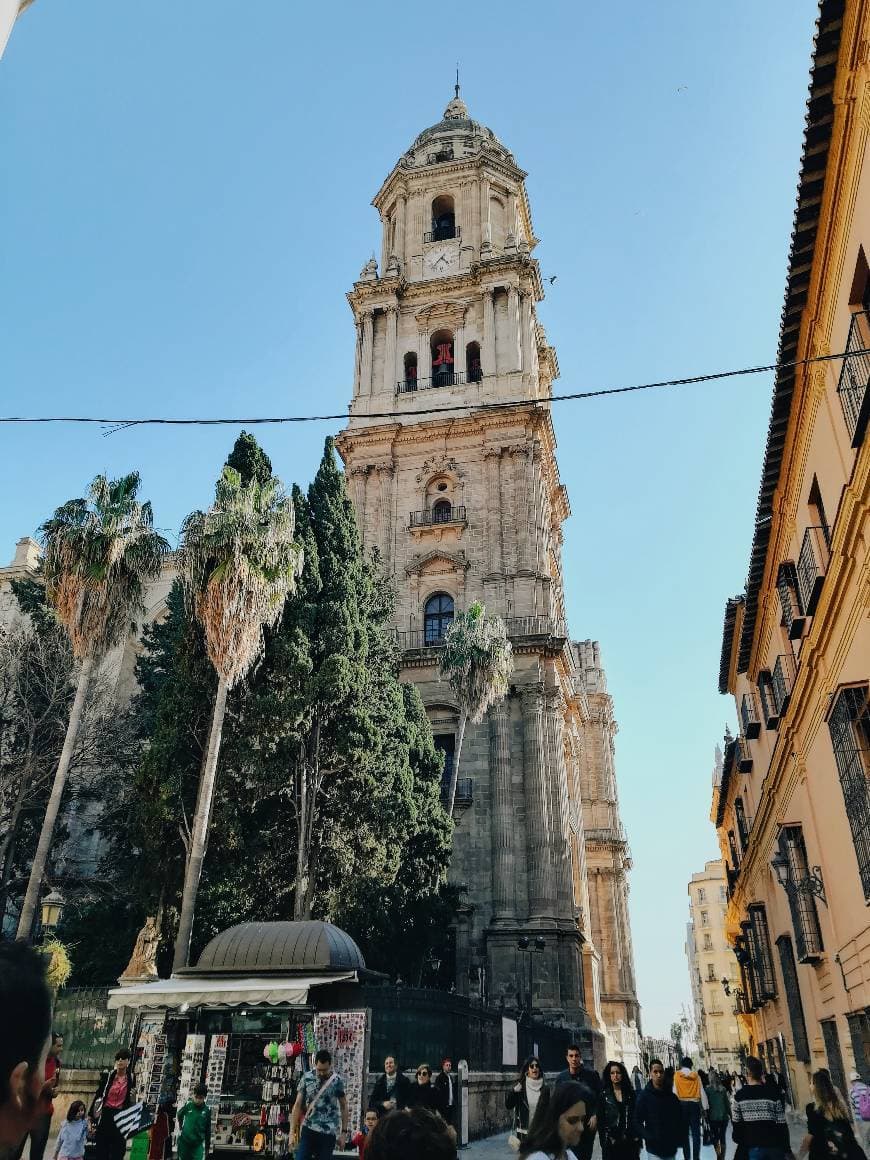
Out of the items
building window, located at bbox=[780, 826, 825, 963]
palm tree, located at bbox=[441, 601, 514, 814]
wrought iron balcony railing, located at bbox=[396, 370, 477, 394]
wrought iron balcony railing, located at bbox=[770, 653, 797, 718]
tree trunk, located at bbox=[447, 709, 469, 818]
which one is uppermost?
wrought iron balcony railing, located at bbox=[396, 370, 477, 394]

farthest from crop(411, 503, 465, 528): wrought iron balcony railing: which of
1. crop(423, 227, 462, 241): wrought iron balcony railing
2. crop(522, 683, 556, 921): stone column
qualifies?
crop(423, 227, 462, 241): wrought iron balcony railing

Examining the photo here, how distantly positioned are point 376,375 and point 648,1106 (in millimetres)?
35905

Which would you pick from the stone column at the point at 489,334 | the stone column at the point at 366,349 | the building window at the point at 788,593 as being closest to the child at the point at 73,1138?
the building window at the point at 788,593

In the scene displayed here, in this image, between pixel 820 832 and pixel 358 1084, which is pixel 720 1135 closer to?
pixel 820 832

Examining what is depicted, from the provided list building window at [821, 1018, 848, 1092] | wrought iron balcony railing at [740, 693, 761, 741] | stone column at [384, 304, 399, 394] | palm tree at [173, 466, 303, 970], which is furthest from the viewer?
stone column at [384, 304, 399, 394]

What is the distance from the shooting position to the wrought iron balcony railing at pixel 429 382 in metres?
39.6

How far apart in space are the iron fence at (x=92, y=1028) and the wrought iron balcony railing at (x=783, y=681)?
13.1 m

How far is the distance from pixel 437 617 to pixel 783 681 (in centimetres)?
1934

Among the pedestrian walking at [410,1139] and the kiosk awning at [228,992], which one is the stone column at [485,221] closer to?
the kiosk awning at [228,992]

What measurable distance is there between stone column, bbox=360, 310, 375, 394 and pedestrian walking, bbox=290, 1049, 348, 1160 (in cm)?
3386

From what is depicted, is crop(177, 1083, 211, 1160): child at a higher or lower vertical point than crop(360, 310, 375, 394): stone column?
lower

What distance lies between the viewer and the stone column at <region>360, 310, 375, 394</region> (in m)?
40.3

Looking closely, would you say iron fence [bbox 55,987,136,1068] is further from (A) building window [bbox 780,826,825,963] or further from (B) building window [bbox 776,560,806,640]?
(B) building window [bbox 776,560,806,640]

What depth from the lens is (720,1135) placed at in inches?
532
